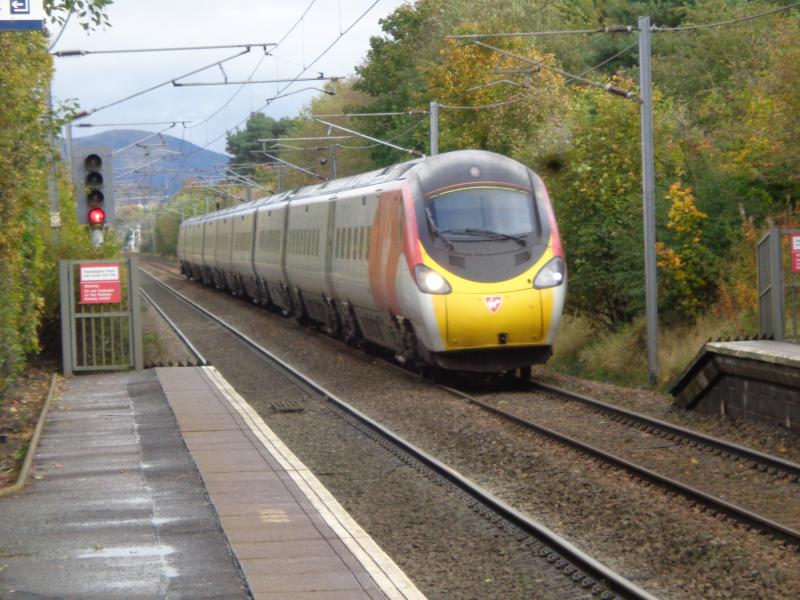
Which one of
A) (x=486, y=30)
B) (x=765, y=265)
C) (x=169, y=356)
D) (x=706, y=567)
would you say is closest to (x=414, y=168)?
(x=765, y=265)

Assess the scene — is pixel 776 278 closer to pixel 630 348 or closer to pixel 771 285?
pixel 771 285

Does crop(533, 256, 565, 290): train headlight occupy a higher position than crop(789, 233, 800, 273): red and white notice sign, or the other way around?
crop(789, 233, 800, 273): red and white notice sign

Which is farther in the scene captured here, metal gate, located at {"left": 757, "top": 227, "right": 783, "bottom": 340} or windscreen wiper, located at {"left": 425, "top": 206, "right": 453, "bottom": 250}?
windscreen wiper, located at {"left": 425, "top": 206, "right": 453, "bottom": 250}

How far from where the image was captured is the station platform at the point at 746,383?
1382cm

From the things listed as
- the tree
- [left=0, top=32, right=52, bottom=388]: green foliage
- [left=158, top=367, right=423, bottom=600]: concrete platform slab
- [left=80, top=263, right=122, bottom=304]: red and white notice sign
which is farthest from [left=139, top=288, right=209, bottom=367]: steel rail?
the tree

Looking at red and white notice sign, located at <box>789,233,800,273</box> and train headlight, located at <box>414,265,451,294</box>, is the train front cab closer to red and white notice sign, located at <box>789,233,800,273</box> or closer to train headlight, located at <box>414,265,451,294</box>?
train headlight, located at <box>414,265,451,294</box>

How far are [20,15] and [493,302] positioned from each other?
935cm

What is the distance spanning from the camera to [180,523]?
9.34 m

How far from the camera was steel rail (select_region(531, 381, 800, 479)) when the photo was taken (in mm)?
12055

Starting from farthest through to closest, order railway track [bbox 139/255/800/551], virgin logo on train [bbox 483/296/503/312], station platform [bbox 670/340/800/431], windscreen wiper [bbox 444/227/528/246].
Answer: windscreen wiper [bbox 444/227/528/246] → virgin logo on train [bbox 483/296/503/312] → station platform [bbox 670/340/800/431] → railway track [bbox 139/255/800/551]

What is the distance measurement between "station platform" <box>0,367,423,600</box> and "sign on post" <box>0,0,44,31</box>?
361 cm

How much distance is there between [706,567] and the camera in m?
8.72

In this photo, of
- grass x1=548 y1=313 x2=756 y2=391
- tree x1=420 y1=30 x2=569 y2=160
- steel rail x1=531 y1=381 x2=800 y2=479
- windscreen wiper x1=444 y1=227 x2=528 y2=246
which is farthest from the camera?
tree x1=420 y1=30 x2=569 y2=160

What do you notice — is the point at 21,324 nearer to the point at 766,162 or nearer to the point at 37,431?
the point at 37,431
